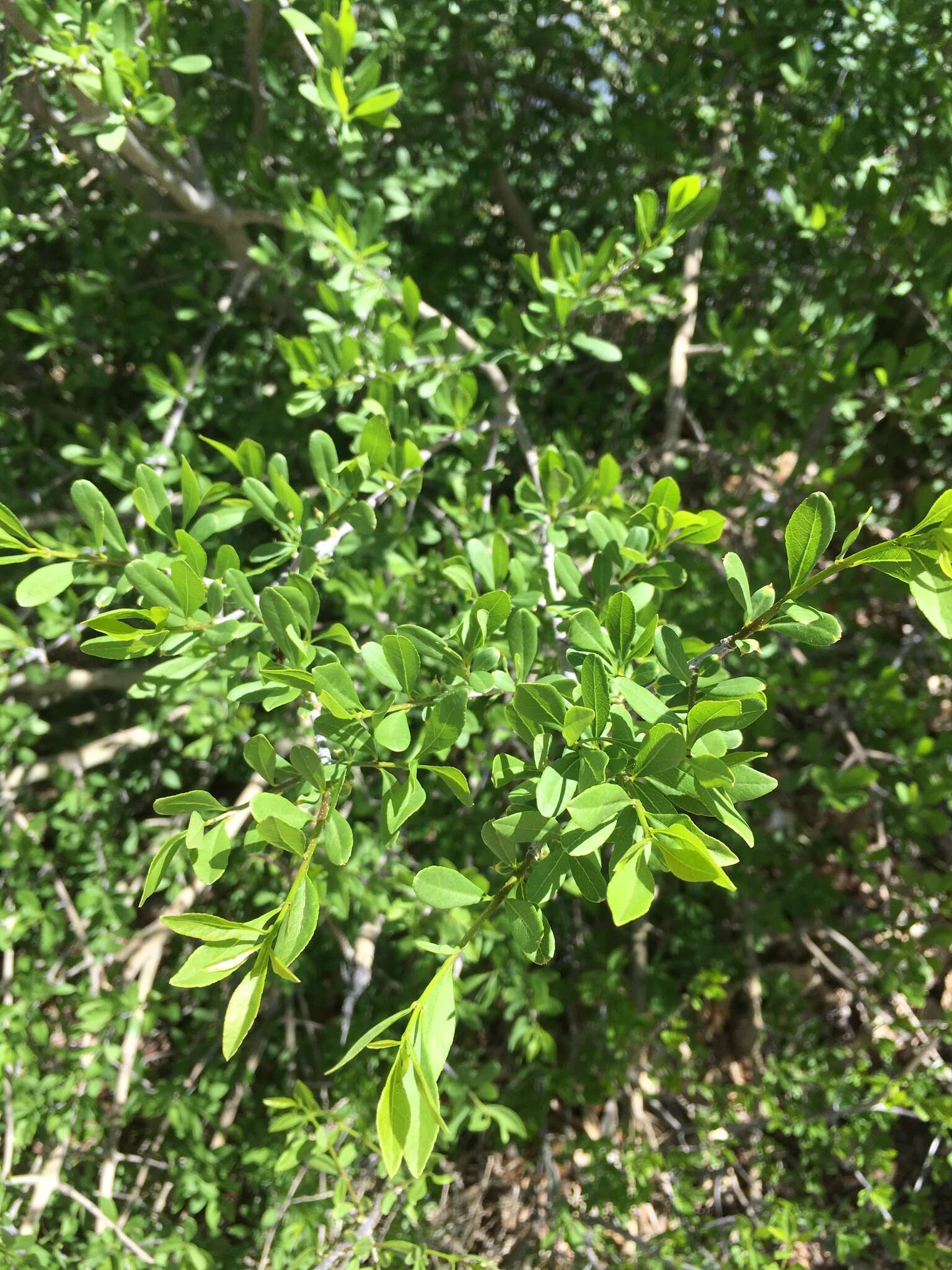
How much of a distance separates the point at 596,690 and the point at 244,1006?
0.48m

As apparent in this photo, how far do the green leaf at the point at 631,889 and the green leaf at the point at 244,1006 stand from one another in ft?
1.15

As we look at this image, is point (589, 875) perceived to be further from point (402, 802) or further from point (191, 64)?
point (191, 64)

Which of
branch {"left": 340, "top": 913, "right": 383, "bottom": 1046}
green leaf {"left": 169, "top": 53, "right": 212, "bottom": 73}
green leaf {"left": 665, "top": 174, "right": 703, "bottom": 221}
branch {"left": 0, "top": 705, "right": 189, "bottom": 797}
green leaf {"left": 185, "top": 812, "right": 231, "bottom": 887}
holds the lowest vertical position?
branch {"left": 340, "top": 913, "right": 383, "bottom": 1046}

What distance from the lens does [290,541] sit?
51.9 inches

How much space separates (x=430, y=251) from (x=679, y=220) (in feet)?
5.08

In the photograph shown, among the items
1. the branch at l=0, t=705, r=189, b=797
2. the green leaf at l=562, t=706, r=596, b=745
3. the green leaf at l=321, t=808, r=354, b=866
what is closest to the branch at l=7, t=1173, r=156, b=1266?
the branch at l=0, t=705, r=189, b=797

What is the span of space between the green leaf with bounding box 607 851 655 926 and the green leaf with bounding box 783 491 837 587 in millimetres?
347

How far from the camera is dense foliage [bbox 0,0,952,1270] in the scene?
1.08 meters

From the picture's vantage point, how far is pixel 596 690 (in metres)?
0.91

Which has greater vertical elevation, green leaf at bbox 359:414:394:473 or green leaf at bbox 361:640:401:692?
green leaf at bbox 359:414:394:473

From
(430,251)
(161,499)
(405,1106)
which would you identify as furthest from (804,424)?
(405,1106)

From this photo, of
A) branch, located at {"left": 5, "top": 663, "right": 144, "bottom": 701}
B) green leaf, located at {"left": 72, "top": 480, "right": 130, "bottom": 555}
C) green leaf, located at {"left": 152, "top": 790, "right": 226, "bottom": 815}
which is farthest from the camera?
branch, located at {"left": 5, "top": 663, "right": 144, "bottom": 701}

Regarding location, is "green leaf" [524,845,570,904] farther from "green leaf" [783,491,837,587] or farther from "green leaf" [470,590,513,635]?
"green leaf" [783,491,837,587]

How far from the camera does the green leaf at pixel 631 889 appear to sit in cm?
74
